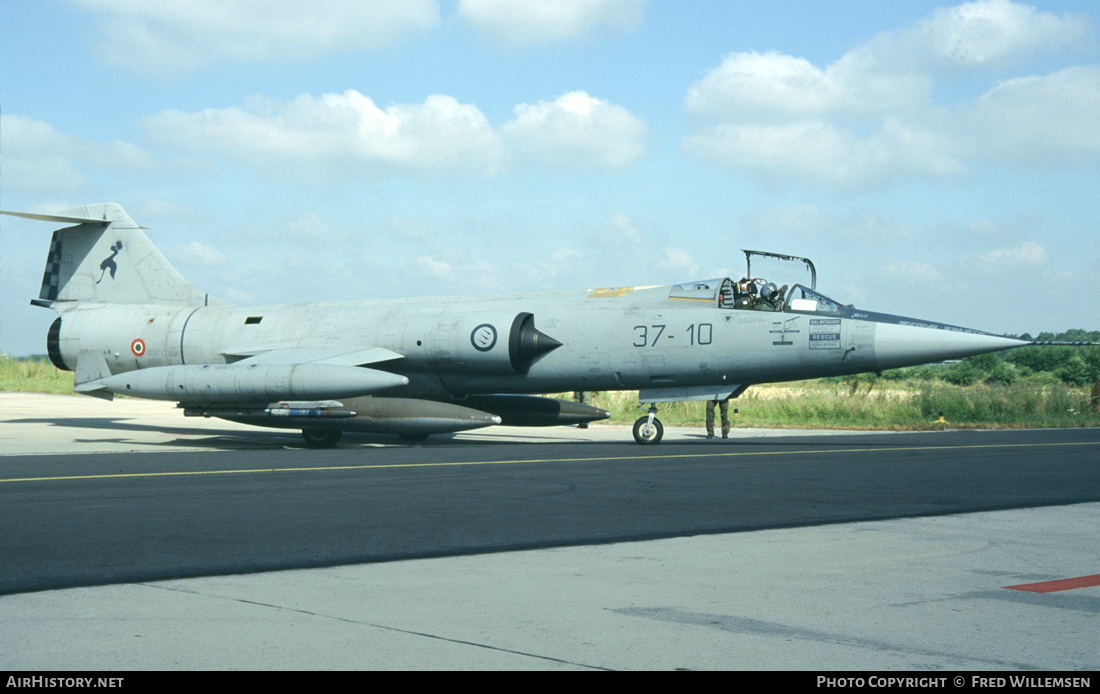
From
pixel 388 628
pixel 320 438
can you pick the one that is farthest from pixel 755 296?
pixel 388 628

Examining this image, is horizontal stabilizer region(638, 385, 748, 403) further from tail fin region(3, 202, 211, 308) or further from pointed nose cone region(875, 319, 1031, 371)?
tail fin region(3, 202, 211, 308)

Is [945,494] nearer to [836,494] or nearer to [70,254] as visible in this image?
[836,494]

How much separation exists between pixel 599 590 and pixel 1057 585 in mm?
2658

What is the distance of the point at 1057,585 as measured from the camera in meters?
5.86

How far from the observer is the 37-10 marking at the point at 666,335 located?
18.1 metres

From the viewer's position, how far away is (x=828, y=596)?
5.48 meters

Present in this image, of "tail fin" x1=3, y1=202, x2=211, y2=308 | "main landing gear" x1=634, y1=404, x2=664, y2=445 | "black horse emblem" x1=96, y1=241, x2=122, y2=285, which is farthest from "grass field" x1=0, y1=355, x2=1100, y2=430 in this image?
"black horse emblem" x1=96, y1=241, x2=122, y2=285

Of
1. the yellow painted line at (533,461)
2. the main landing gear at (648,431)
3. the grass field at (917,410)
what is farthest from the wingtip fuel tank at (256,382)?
the grass field at (917,410)

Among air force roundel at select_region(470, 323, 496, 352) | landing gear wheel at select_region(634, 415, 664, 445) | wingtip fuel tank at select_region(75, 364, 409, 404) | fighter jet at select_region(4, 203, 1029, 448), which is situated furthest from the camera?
landing gear wheel at select_region(634, 415, 664, 445)

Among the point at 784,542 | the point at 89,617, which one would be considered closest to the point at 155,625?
the point at 89,617

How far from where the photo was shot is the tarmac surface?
4250 mm

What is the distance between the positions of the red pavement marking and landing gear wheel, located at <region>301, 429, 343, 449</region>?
1558cm

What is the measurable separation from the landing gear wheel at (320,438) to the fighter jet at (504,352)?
0.03 m
